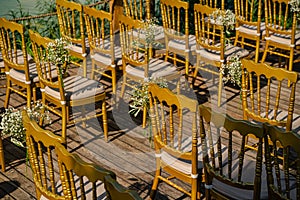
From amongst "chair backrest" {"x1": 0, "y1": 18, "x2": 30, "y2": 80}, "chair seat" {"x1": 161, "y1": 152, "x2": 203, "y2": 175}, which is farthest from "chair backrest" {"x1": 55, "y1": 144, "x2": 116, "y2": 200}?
"chair backrest" {"x1": 0, "y1": 18, "x2": 30, "y2": 80}

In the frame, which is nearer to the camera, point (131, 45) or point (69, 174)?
point (69, 174)

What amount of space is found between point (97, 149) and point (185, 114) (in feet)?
3.83

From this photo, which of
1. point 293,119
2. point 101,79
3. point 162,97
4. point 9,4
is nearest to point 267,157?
point 162,97

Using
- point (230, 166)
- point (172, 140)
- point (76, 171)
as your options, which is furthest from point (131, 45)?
point (76, 171)

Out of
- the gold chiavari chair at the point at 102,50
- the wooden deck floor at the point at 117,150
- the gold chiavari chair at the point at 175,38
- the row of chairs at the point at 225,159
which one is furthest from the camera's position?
the gold chiavari chair at the point at 175,38

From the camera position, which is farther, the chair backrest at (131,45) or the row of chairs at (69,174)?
the chair backrest at (131,45)

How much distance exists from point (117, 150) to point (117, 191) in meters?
2.67

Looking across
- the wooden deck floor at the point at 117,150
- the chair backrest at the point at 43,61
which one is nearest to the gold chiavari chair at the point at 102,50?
the wooden deck floor at the point at 117,150

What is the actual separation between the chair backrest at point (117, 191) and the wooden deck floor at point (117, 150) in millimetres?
1887

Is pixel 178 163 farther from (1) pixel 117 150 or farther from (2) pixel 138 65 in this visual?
(2) pixel 138 65

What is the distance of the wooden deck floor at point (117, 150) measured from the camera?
457 cm

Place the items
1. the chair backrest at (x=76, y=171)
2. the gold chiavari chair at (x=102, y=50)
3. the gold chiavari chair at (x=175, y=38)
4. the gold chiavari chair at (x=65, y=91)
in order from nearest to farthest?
the chair backrest at (x=76, y=171) → the gold chiavari chair at (x=65, y=91) → the gold chiavari chair at (x=102, y=50) → the gold chiavari chair at (x=175, y=38)

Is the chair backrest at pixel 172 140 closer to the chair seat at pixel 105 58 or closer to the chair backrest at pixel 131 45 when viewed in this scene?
the chair backrest at pixel 131 45

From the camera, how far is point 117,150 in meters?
5.14
